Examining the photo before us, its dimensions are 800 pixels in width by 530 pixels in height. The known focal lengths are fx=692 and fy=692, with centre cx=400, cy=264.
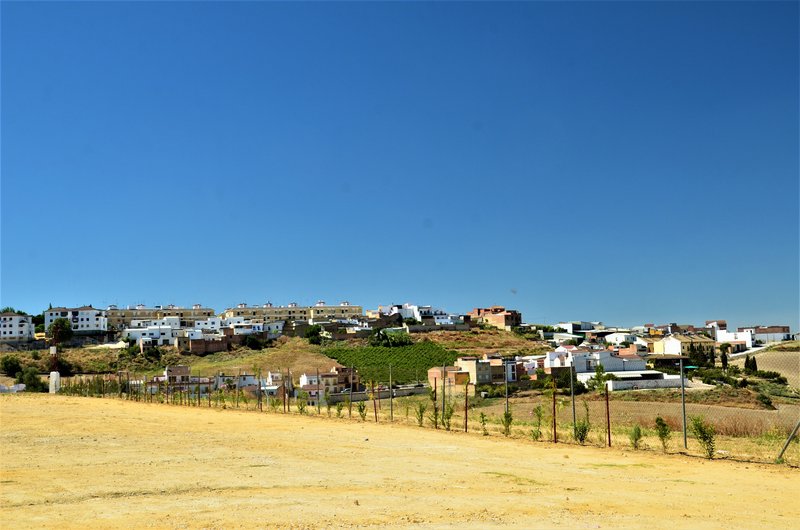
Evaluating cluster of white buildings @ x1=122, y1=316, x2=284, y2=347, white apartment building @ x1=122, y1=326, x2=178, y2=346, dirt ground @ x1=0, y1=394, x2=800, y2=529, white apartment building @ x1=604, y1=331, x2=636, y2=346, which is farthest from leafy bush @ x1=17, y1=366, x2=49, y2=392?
white apartment building @ x1=604, y1=331, x2=636, y2=346

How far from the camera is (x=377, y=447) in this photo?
679 inches

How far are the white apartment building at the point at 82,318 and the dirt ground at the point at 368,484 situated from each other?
3606 inches

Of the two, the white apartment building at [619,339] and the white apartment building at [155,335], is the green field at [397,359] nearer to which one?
the white apartment building at [155,335]

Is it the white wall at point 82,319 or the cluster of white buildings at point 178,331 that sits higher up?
the white wall at point 82,319

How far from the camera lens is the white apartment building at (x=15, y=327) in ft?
310

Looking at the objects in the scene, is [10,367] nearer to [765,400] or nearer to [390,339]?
[390,339]

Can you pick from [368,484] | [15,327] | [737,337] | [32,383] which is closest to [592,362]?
[737,337]

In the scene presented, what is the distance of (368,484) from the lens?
11727 millimetres

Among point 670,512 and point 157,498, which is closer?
point 670,512

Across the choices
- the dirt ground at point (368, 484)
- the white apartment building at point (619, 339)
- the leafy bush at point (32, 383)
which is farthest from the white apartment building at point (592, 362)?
the dirt ground at point (368, 484)

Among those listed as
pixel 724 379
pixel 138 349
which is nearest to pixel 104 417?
pixel 724 379

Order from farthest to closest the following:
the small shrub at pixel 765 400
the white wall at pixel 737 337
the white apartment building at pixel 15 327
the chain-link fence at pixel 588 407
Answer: the white wall at pixel 737 337 → the white apartment building at pixel 15 327 → the small shrub at pixel 765 400 → the chain-link fence at pixel 588 407

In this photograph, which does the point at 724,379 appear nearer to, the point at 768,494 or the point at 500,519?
the point at 768,494

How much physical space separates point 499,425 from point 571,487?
1203cm
